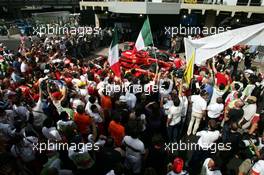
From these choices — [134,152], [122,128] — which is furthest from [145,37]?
[134,152]

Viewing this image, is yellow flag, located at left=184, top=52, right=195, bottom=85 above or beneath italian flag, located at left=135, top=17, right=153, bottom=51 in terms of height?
beneath

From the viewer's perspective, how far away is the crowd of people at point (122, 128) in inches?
180

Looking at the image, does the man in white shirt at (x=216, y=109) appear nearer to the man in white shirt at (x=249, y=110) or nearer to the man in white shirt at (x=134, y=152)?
the man in white shirt at (x=249, y=110)

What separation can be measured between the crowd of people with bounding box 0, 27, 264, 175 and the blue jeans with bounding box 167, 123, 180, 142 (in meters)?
0.03

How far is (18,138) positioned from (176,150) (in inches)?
149

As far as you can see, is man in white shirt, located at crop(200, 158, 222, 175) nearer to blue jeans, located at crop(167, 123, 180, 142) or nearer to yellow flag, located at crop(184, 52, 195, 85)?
blue jeans, located at crop(167, 123, 180, 142)

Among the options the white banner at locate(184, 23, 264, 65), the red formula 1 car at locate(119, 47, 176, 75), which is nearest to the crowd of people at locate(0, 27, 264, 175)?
the white banner at locate(184, 23, 264, 65)

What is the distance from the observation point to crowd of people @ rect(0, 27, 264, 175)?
4.57 metres

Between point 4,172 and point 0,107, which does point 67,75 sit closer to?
point 0,107

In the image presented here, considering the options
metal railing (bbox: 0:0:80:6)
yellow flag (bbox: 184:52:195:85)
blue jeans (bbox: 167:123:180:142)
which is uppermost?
metal railing (bbox: 0:0:80:6)

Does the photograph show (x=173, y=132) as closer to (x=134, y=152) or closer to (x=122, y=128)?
(x=122, y=128)

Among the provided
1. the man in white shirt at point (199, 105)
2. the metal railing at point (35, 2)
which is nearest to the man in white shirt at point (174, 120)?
the man in white shirt at point (199, 105)

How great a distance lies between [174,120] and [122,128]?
65.1 inches

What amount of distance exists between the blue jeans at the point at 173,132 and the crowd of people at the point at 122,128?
3cm
